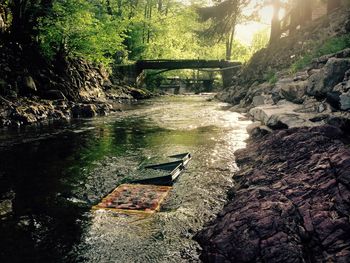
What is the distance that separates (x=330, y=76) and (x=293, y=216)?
580 centimetres

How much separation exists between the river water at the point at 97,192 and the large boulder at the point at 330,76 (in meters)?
2.99

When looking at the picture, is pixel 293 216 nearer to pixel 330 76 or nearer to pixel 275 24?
pixel 330 76

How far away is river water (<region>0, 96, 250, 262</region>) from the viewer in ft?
16.0

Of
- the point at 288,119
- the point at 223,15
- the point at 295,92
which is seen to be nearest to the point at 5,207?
the point at 288,119

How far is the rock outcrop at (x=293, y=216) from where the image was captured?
4.03 metres

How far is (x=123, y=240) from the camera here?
508cm

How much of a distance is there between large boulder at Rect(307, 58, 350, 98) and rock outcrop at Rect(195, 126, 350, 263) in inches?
121

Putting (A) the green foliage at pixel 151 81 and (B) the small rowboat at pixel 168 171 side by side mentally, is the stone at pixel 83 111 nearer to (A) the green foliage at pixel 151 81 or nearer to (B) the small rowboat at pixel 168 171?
(B) the small rowboat at pixel 168 171

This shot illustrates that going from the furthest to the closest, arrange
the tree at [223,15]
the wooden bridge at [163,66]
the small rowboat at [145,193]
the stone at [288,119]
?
the wooden bridge at [163,66] < the tree at [223,15] < the stone at [288,119] < the small rowboat at [145,193]

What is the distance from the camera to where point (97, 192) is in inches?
283

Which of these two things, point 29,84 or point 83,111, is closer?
point 29,84

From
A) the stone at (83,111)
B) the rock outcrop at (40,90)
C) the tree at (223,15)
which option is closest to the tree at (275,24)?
the tree at (223,15)

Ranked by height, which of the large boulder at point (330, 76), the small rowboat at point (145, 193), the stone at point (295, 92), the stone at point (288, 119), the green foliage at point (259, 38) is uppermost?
the green foliage at point (259, 38)

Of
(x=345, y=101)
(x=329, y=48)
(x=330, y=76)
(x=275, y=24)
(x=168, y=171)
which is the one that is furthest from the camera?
(x=275, y=24)
